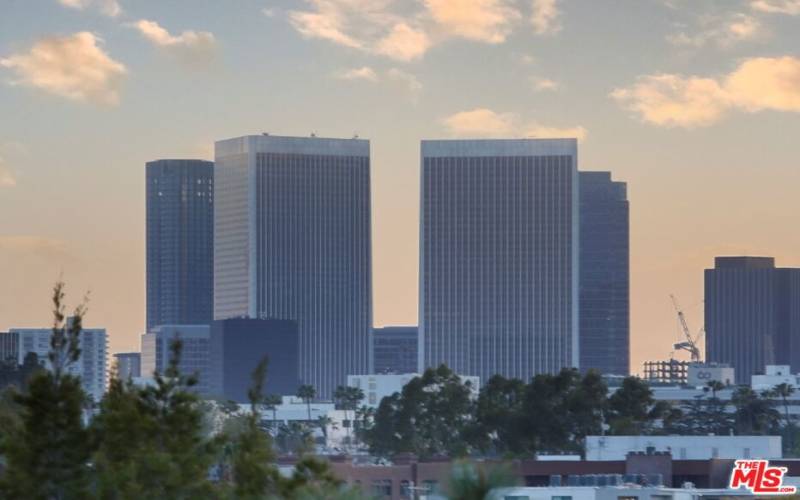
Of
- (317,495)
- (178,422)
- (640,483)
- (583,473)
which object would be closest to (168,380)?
(178,422)

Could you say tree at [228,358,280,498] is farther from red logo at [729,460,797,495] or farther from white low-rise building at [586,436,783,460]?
white low-rise building at [586,436,783,460]

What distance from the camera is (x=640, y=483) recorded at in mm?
130000

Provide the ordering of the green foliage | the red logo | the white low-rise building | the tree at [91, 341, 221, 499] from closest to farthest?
the green foliage
the tree at [91, 341, 221, 499]
the red logo
the white low-rise building

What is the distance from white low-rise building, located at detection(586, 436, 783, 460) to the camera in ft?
528

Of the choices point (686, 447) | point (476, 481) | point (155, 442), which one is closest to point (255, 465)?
point (155, 442)

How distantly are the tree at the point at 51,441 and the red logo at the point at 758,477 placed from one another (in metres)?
Answer: 57.9

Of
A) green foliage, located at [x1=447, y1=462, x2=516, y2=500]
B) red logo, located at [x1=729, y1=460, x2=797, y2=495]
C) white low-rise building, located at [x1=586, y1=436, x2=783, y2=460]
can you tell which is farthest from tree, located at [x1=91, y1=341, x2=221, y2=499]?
white low-rise building, located at [x1=586, y1=436, x2=783, y2=460]

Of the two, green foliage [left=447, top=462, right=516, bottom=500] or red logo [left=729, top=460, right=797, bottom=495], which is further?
red logo [left=729, top=460, right=797, bottom=495]

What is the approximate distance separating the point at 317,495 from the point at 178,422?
128 feet

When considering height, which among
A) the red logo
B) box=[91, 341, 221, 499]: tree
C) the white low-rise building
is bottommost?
the red logo

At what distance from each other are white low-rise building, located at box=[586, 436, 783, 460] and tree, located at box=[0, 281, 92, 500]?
8652 centimetres

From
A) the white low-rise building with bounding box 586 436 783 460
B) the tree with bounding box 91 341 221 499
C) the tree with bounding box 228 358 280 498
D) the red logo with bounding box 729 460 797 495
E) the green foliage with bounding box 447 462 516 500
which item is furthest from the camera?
the white low-rise building with bounding box 586 436 783 460

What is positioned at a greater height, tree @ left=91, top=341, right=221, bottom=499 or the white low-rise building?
tree @ left=91, top=341, right=221, bottom=499

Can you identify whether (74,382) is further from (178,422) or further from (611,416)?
(611,416)
